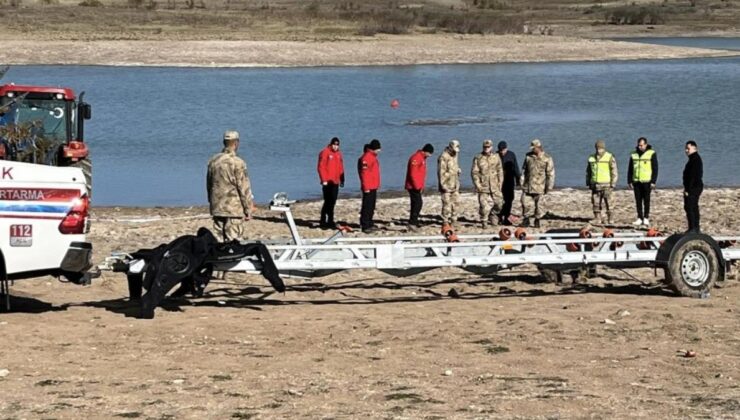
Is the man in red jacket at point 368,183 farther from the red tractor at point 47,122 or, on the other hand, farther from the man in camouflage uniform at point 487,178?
the red tractor at point 47,122

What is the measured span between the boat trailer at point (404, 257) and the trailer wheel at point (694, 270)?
11mm

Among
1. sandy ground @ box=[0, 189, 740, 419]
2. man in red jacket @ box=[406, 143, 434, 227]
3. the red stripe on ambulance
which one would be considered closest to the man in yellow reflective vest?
man in red jacket @ box=[406, 143, 434, 227]

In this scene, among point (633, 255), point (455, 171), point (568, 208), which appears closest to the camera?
point (633, 255)

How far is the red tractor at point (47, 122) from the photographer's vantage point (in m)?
20.6


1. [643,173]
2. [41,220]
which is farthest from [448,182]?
[41,220]

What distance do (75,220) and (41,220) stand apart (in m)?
0.30

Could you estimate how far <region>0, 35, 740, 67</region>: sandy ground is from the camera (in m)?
65.6

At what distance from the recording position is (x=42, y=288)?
1544 centimetres

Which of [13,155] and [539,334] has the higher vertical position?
[13,155]

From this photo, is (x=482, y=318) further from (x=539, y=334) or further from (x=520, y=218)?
(x=520, y=218)

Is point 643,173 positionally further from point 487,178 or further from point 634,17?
point 634,17

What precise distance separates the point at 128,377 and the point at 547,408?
336 cm

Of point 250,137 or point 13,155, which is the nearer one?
point 13,155

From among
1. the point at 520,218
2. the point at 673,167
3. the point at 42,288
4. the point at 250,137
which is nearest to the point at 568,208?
the point at 520,218
